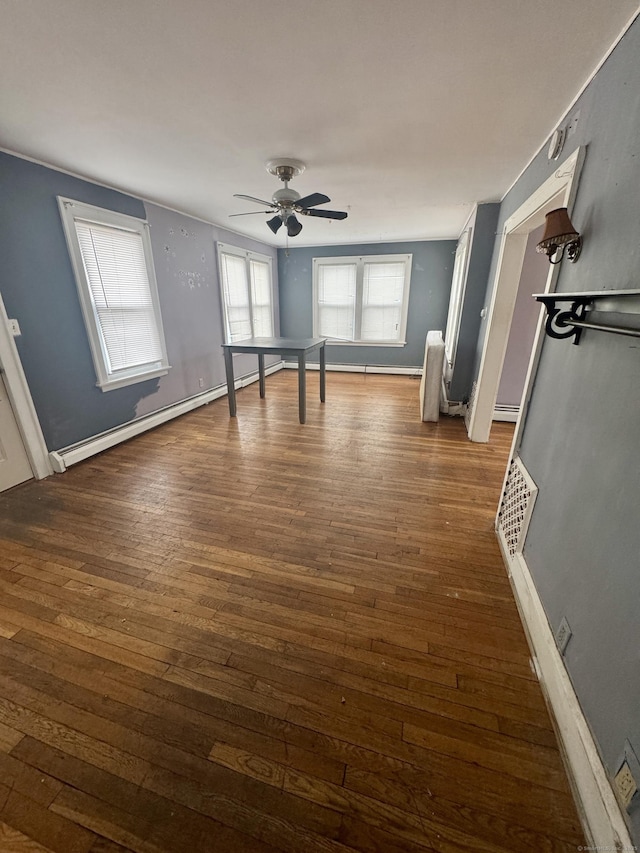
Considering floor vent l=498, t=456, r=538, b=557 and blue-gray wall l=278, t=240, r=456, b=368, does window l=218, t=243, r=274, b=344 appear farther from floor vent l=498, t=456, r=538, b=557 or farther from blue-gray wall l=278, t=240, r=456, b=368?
floor vent l=498, t=456, r=538, b=557

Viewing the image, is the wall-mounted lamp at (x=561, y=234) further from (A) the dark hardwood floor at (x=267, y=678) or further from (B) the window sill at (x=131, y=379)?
(B) the window sill at (x=131, y=379)

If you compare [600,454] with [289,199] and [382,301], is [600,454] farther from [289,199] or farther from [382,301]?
[382,301]

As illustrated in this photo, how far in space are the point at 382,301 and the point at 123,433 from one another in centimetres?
491

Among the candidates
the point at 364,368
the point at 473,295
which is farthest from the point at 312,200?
the point at 364,368

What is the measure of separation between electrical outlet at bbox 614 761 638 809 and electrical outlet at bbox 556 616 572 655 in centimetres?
38

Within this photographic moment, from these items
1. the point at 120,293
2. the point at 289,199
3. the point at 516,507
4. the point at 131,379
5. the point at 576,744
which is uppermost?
the point at 289,199

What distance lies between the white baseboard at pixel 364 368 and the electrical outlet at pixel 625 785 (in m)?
5.92

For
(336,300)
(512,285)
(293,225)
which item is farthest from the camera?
(336,300)

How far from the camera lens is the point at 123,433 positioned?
347 cm

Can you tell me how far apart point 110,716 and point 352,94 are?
295 cm

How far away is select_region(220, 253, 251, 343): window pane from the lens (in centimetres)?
493

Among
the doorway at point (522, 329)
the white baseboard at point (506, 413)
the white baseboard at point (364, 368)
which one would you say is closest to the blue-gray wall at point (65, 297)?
the white baseboard at point (364, 368)

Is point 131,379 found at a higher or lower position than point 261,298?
lower

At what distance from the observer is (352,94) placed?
166 centimetres
